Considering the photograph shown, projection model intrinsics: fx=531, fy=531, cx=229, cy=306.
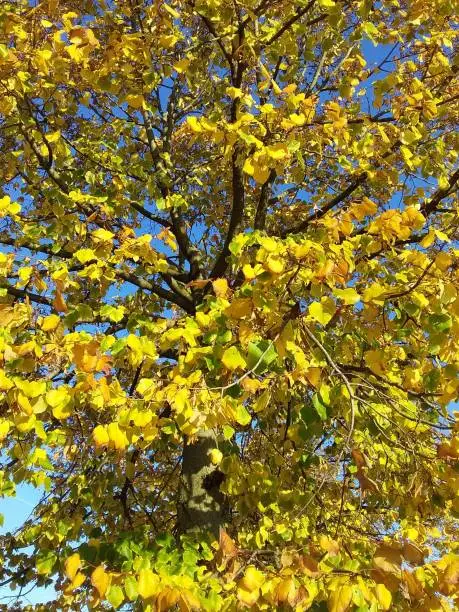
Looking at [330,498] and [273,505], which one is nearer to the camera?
[273,505]

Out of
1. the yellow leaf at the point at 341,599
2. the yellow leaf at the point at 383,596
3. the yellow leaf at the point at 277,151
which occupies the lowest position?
the yellow leaf at the point at 383,596

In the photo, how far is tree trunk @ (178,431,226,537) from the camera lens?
4.50 m

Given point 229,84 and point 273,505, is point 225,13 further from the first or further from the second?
point 273,505

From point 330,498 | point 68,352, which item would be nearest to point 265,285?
point 68,352

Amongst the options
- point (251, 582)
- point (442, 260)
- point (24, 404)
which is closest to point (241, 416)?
point (251, 582)

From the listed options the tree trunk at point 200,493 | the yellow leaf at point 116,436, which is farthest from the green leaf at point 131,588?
the tree trunk at point 200,493

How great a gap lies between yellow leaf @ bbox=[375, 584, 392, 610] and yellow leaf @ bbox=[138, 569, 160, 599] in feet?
3.08

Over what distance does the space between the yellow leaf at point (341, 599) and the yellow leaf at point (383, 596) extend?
108 mm

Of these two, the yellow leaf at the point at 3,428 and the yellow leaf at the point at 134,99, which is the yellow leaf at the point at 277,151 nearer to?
the yellow leaf at the point at 134,99

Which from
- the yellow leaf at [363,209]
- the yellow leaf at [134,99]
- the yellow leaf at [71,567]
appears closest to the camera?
the yellow leaf at [71,567]

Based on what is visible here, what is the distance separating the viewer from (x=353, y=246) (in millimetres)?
2971

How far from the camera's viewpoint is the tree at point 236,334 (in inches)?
96.3

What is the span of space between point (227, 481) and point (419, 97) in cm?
325

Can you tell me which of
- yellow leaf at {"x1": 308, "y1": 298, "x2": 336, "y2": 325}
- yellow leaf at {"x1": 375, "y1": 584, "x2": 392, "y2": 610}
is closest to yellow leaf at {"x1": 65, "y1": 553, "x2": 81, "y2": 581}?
yellow leaf at {"x1": 375, "y1": 584, "x2": 392, "y2": 610}
